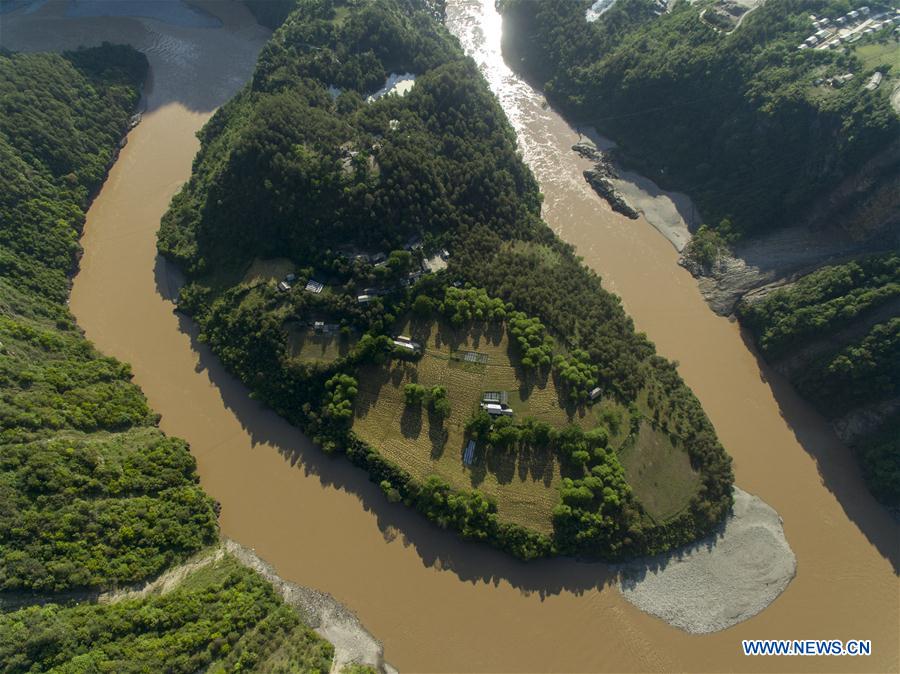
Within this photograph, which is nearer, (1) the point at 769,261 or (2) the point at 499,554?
(2) the point at 499,554

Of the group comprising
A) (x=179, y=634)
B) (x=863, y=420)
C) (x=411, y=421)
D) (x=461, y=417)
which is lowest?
(x=179, y=634)

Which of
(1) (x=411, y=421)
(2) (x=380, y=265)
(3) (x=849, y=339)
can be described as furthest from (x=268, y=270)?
(3) (x=849, y=339)

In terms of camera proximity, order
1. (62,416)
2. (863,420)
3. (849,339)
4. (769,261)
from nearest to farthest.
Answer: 1. (62,416)
2. (863,420)
3. (849,339)
4. (769,261)

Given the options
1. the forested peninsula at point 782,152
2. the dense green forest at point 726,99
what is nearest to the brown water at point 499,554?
the forested peninsula at point 782,152

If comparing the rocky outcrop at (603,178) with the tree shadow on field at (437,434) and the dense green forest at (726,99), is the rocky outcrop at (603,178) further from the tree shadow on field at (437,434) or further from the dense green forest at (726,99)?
the tree shadow on field at (437,434)

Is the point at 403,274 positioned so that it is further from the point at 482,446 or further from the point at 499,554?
the point at 499,554

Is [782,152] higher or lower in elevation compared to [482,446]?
higher
